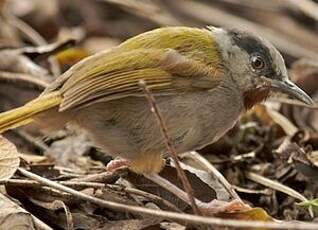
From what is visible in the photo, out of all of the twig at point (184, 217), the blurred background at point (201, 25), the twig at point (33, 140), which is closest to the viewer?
the twig at point (184, 217)

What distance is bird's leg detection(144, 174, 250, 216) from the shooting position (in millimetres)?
3811

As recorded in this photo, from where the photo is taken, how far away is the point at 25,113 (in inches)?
165

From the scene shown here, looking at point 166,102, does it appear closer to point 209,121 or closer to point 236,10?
point 209,121

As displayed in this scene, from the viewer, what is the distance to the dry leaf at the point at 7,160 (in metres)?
4.06

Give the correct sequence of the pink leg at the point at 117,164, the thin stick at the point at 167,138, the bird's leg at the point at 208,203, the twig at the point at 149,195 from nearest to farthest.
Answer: the thin stick at the point at 167,138 < the bird's leg at the point at 208,203 < the twig at the point at 149,195 < the pink leg at the point at 117,164

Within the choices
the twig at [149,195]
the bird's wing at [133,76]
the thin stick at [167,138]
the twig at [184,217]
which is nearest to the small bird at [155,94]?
the bird's wing at [133,76]

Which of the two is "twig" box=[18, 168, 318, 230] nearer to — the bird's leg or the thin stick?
the thin stick

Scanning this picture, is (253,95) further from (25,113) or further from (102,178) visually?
(25,113)

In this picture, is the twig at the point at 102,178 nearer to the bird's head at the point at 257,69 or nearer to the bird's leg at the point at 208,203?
the bird's leg at the point at 208,203

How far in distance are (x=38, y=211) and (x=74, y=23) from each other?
14.4 feet

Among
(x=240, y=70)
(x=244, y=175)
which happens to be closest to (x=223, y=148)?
(x=244, y=175)

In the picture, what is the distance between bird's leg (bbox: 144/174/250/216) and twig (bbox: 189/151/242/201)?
21 centimetres

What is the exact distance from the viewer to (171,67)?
4.29 metres

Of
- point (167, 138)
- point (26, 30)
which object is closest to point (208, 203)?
point (167, 138)
